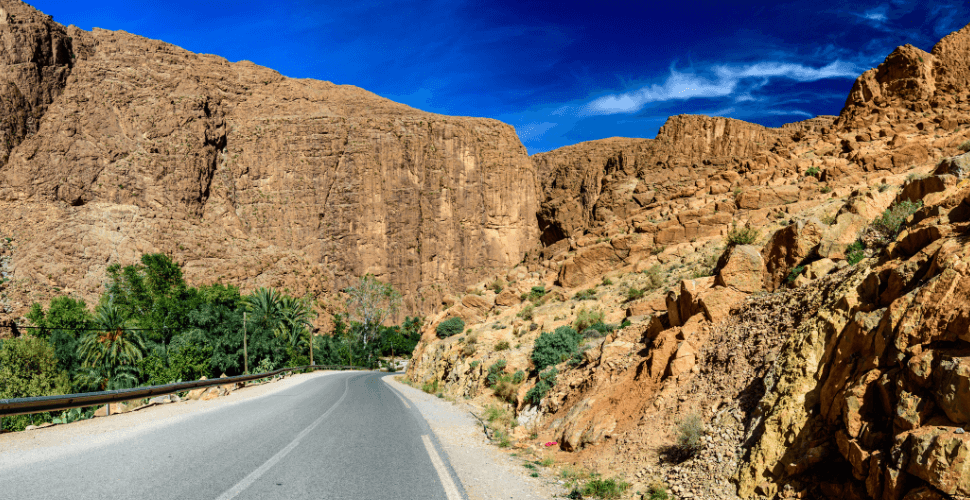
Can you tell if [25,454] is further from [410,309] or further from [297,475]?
[410,309]

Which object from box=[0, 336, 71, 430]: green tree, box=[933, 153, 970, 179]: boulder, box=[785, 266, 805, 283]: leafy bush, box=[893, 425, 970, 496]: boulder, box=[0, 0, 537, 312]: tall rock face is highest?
box=[0, 0, 537, 312]: tall rock face

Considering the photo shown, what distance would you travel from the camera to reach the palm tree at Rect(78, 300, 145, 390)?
38656mm

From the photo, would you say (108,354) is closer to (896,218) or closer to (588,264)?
(588,264)

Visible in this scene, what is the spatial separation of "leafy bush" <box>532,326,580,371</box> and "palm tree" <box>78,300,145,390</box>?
1443 inches

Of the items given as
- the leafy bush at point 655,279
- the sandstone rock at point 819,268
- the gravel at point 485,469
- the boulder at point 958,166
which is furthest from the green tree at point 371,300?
the boulder at point 958,166

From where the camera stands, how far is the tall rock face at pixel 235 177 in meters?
80.6

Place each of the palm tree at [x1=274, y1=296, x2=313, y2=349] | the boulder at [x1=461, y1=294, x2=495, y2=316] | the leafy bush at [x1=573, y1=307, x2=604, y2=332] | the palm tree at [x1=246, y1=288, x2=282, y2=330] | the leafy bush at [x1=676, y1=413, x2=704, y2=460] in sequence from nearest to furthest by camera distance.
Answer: the leafy bush at [x1=676, y1=413, x2=704, y2=460], the leafy bush at [x1=573, y1=307, x2=604, y2=332], the boulder at [x1=461, y1=294, x2=495, y2=316], the palm tree at [x1=246, y1=288, x2=282, y2=330], the palm tree at [x1=274, y1=296, x2=313, y2=349]

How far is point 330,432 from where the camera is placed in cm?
996

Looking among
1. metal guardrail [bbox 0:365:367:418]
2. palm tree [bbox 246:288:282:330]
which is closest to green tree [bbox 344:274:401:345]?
palm tree [bbox 246:288:282:330]

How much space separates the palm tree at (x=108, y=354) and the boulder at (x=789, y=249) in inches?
1709

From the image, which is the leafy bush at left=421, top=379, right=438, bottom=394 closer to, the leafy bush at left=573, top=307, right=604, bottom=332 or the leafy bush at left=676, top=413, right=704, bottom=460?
the leafy bush at left=573, top=307, right=604, bottom=332

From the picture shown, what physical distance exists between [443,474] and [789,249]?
7.59 metres

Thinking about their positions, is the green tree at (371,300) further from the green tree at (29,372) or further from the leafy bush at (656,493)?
the leafy bush at (656,493)

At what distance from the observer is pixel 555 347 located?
15758 mm
